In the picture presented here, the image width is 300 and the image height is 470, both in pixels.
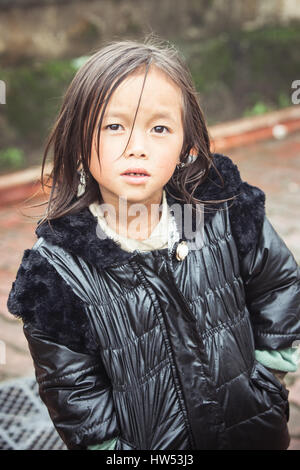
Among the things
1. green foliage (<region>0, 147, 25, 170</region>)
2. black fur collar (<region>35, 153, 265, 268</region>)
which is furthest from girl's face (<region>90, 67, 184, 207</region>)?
green foliage (<region>0, 147, 25, 170</region>)

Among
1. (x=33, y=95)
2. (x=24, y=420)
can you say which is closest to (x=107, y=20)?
(x=33, y=95)

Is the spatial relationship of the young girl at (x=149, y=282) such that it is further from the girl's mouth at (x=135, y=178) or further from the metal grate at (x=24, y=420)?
the metal grate at (x=24, y=420)

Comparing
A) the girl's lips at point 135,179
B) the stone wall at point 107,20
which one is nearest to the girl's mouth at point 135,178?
the girl's lips at point 135,179

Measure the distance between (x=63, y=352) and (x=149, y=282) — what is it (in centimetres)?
26

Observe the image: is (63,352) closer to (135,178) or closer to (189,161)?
(135,178)

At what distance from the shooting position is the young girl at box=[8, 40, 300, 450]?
1189 mm

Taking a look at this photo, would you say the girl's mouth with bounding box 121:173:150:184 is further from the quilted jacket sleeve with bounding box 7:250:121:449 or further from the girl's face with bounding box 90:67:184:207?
the quilted jacket sleeve with bounding box 7:250:121:449

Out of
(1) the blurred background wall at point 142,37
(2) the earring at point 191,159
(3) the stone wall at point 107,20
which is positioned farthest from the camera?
(3) the stone wall at point 107,20

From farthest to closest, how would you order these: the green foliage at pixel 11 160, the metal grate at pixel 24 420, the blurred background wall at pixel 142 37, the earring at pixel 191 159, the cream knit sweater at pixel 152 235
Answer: the blurred background wall at pixel 142 37 → the green foliage at pixel 11 160 → the metal grate at pixel 24 420 → the earring at pixel 191 159 → the cream knit sweater at pixel 152 235

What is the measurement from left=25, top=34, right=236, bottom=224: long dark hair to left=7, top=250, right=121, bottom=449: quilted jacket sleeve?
6.9 inches

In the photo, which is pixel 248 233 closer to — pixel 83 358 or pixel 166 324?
pixel 166 324

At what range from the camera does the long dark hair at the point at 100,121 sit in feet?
3.88
